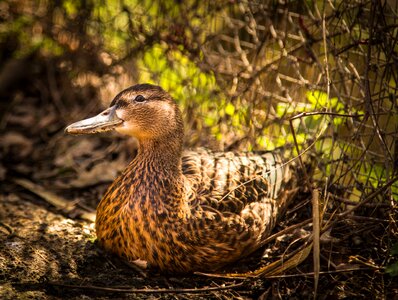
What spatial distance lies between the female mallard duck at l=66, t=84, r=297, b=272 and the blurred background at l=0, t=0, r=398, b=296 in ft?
1.86

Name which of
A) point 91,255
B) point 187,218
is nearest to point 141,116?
point 187,218

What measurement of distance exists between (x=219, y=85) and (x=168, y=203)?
1.61 metres

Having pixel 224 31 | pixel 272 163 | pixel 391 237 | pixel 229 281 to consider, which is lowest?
pixel 229 281

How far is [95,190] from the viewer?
472cm

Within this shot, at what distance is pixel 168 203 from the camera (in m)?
3.45

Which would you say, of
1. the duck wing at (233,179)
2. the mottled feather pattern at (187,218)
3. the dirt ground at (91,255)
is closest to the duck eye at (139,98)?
the mottled feather pattern at (187,218)

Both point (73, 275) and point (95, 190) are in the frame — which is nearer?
point (73, 275)

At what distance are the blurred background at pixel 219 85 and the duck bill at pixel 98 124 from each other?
4.05 feet

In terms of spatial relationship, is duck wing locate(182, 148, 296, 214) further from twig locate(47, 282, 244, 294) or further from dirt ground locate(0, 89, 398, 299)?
twig locate(47, 282, 244, 294)

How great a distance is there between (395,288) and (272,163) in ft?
4.44

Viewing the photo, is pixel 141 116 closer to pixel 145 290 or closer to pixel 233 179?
pixel 233 179

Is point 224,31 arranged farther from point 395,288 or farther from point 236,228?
point 395,288

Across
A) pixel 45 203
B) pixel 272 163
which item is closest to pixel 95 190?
pixel 45 203

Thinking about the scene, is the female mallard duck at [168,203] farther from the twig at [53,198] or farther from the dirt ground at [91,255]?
the twig at [53,198]
